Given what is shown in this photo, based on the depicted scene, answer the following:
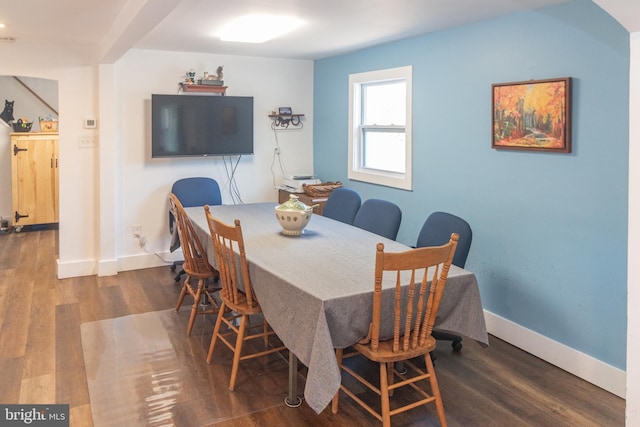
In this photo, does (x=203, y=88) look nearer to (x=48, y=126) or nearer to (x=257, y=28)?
(x=257, y=28)

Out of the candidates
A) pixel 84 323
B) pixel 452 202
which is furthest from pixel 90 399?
pixel 452 202

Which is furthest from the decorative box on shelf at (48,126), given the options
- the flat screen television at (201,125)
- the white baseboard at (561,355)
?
the white baseboard at (561,355)

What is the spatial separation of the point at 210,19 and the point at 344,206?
5.65 feet

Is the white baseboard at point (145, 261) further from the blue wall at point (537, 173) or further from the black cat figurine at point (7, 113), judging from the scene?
the black cat figurine at point (7, 113)

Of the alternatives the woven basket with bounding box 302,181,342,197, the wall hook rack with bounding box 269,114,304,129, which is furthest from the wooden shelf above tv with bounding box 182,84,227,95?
the woven basket with bounding box 302,181,342,197

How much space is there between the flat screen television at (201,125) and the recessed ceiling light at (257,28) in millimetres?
1012

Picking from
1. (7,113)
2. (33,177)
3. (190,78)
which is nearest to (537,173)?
(190,78)

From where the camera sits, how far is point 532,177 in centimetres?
348

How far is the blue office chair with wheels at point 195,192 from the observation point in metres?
5.36

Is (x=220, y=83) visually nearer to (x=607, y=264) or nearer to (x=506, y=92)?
(x=506, y=92)

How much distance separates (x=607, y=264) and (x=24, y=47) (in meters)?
4.90

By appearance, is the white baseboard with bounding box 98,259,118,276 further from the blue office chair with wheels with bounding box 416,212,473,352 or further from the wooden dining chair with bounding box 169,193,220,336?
the blue office chair with wheels with bounding box 416,212,473,352

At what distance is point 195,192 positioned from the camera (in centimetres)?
544

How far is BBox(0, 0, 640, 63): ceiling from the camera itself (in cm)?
325
